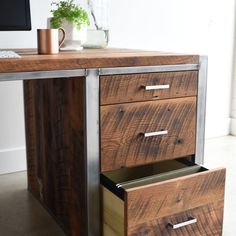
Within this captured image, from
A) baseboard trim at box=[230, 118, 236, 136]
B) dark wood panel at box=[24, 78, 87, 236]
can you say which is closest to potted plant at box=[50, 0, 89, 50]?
dark wood panel at box=[24, 78, 87, 236]

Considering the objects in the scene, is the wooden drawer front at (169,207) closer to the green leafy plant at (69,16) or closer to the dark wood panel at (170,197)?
the dark wood panel at (170,197)

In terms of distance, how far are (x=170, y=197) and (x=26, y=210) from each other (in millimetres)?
748

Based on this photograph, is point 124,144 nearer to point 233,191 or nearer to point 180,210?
point 180,210

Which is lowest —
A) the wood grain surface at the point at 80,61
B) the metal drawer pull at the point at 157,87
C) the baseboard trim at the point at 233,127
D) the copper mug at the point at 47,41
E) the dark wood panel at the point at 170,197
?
the baseboard trim at the point at 233,127

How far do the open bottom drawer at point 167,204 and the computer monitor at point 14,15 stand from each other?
57cm

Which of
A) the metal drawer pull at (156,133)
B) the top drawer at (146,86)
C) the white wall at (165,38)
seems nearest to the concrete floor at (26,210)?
the white wall at (165,38)

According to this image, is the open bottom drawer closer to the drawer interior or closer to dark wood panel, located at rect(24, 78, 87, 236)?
the drawer interior

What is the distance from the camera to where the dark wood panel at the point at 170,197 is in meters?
1.12

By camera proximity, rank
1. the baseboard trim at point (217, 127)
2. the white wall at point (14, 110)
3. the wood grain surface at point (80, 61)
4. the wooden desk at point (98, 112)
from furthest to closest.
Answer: the baseboard trim at point (217, 127)
the white wall at point (14, 110)
the wooden desk at point (98, 112)
the wood grain surface at point (80, 61)

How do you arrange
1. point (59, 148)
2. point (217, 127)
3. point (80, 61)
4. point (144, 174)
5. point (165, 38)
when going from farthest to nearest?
point (217, 127) < point (165, 38) < point (144, 174) < point (59, 148) < point (80, 61)

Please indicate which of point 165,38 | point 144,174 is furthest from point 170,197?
point 165,38

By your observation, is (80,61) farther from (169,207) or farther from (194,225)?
(194,225)

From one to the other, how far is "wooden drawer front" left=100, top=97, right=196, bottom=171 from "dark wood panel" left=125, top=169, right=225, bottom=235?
184 millimetres

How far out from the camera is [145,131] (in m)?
1.32
